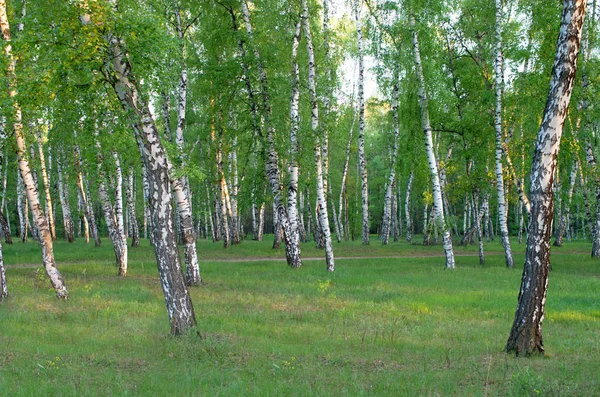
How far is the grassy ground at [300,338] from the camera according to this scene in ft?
22.6

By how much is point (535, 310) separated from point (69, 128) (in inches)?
502

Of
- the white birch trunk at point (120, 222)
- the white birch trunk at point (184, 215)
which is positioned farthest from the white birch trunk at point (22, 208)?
the white birch trunk at point (184, 215)

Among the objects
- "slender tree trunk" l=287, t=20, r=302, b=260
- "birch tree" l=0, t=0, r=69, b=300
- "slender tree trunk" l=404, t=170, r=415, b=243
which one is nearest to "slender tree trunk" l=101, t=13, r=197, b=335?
"birch tree" l=0, t=0, r=69, b=300

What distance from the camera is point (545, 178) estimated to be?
799 cm

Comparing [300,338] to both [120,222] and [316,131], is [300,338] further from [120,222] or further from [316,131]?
[120,222]

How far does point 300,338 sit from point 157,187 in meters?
3.87

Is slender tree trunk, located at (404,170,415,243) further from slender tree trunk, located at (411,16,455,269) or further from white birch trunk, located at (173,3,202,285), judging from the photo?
white birch trunk, located at (173,3,202,285)

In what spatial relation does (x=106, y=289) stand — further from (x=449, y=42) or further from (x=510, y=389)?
(x=449, y=42)

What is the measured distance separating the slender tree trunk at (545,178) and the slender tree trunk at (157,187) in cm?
581

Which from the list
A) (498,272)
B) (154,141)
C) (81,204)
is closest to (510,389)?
(154,141)

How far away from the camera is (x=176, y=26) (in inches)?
736

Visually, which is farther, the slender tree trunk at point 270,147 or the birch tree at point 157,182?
the slender tree trunk at point 270,147

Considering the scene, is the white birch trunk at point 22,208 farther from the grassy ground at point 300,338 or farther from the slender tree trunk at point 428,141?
the slender tree trunk at point 428,141

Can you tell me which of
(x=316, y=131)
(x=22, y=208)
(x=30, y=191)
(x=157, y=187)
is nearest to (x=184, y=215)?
(x=30, y=191)
